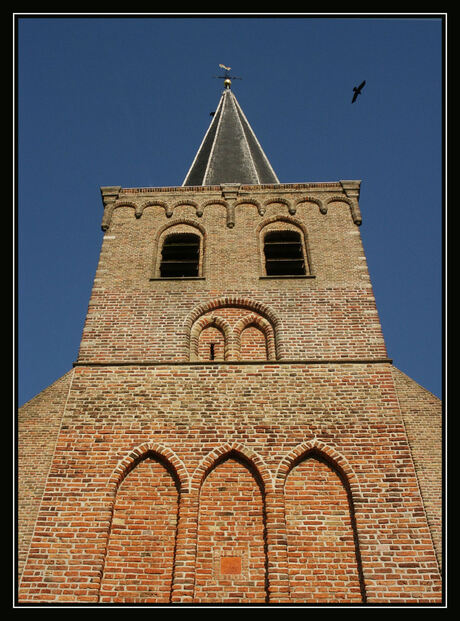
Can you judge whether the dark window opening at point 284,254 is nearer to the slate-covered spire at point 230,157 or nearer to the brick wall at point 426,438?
the brick wall at point 426,438

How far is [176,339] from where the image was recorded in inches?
384

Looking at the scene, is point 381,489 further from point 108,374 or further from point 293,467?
point 108,374

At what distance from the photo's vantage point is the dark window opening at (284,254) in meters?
11.6

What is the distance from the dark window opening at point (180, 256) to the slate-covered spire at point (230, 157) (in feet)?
11.0

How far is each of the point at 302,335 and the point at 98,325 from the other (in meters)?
3.34

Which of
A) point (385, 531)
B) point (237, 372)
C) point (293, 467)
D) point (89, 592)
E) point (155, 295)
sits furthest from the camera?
point (155, 295)

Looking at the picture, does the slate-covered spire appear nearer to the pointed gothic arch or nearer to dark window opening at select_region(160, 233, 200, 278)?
dark window opening at select_region(160, 233, 200, 278)

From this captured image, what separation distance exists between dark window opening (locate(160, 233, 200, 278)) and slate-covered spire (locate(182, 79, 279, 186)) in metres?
3.36

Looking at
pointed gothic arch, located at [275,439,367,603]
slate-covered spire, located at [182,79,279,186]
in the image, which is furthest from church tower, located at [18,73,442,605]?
slate-covered spire, located at [182,79,279,186]

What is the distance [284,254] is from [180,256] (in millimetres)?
2089

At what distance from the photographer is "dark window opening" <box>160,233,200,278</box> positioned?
38.0 ft

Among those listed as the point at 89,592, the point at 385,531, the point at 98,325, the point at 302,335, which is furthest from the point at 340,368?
the point at 89,592

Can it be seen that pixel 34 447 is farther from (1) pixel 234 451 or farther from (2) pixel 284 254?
(2) pixel 284 254

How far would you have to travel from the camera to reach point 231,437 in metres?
8.20
